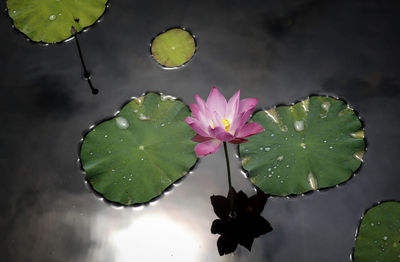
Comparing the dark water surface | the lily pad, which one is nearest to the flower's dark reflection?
the dark water surface

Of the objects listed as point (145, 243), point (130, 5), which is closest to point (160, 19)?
point (130, 5)

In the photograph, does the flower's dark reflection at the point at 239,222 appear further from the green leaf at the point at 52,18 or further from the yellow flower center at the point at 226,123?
the green leaf at the point at 52,18

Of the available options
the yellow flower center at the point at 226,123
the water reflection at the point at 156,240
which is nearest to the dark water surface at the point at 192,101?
the water reflection at the point at 156,240

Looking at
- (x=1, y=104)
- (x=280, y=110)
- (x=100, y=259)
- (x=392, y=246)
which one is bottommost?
(x=100, y=259)

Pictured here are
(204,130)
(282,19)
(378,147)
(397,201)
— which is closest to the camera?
(204,130)

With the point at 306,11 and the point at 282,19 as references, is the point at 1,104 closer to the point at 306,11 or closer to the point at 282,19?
the point at 282,19

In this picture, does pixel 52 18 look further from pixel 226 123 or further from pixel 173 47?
pixel 226 123

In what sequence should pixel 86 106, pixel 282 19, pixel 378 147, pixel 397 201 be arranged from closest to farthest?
pixel 397 201
pixel 378 147
pixel 86 106
pixel 282 19

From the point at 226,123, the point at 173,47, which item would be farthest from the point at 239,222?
the point at 173,47
